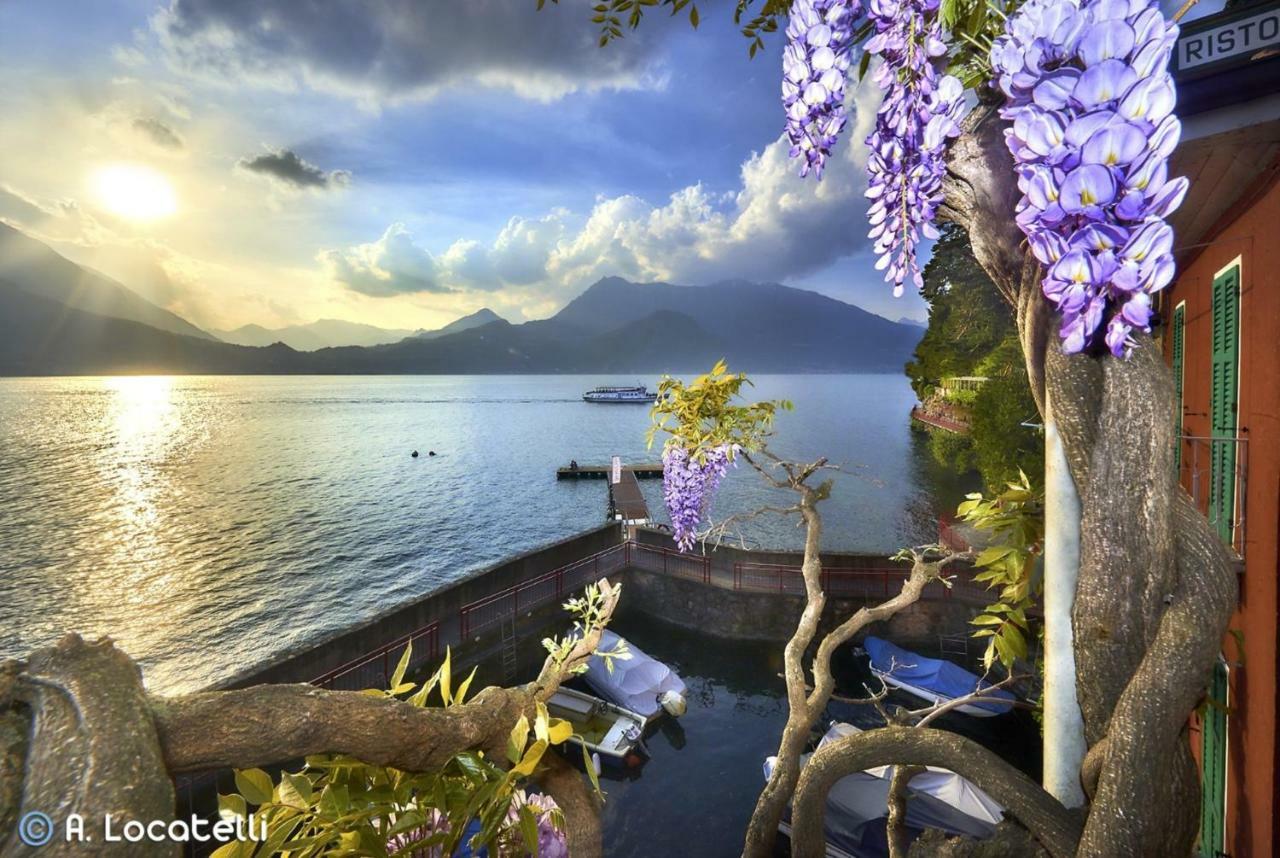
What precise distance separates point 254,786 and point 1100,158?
2.31 meters

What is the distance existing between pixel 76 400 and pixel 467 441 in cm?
14269

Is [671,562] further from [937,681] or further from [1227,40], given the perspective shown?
[1227,40]

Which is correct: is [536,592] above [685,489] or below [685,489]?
below

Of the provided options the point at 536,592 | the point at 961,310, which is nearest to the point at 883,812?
the point at 536,592

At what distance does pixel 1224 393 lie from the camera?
185 inches

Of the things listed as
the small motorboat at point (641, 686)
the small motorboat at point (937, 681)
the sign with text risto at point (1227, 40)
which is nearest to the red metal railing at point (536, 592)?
the small motorboat at point (641, 686)

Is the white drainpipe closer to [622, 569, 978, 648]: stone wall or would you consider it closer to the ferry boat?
[622, 569, 978, 648]: stone wall

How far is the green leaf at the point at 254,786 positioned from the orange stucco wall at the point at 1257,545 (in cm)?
479

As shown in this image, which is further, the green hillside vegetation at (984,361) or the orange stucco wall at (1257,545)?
the green hillside vegetation at (984,361)

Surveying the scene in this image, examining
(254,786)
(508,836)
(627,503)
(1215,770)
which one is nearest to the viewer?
(254,786)

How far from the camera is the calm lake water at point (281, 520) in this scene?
23.6 meters

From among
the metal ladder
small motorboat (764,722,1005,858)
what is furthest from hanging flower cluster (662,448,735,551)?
the metal ladder

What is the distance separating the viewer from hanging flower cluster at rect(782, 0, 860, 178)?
79.7 inches

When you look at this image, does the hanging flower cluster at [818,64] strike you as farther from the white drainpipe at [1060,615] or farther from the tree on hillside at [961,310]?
the tree on hillside at [961,310]
